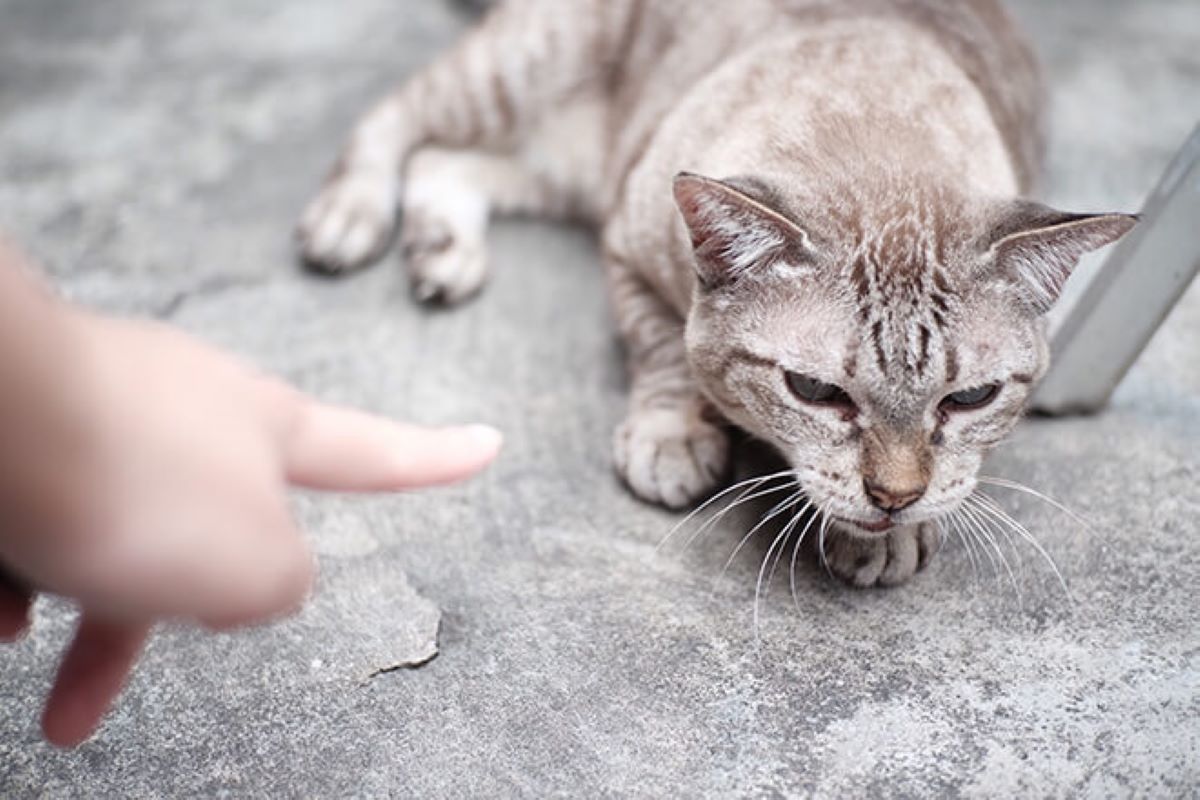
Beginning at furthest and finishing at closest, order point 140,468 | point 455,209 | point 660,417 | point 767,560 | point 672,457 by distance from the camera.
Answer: point 455,209, point 660,417, point 672,457, point 767,560, point 140,468

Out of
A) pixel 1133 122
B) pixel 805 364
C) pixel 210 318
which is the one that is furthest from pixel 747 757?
pixel 1133 122

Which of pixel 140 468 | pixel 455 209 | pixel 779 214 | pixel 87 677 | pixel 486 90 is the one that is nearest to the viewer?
pixel 140 468

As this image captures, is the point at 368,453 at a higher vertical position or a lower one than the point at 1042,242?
lower

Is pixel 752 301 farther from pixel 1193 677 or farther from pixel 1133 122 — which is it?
pixel 1133 122

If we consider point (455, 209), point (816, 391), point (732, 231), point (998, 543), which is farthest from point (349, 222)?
point (998, 543)

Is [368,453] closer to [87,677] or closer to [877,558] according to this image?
[87,677]

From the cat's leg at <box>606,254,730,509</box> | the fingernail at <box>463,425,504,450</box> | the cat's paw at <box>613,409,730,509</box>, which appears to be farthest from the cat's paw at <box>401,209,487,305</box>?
the fingernail at <box>463,425,504,450</box>

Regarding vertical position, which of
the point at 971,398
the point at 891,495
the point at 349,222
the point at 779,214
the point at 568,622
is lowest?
the point at 349,222
